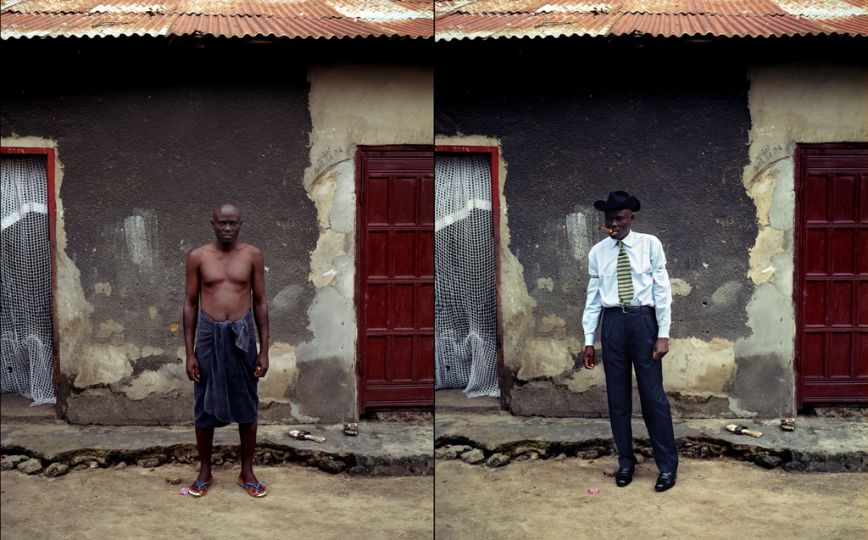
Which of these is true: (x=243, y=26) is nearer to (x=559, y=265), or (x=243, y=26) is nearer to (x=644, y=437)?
(x=559, y=265)

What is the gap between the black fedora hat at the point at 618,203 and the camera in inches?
88.7

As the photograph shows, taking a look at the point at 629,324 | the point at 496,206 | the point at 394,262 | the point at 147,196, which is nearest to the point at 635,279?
the point at 629,324

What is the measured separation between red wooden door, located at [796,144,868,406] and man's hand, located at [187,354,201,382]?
1832 mm

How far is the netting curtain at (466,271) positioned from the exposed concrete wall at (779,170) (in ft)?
2.54

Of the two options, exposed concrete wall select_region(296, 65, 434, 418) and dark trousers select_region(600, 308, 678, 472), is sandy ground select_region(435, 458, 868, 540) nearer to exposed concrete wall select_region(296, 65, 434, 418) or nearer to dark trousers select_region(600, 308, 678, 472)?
dark trousers select_region(600, 308, 678, 472)

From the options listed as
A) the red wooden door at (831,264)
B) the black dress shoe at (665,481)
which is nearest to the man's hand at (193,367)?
the black dress shoe at (665,481)

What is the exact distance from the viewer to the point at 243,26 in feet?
7.74

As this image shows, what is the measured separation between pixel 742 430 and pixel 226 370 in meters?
1.62

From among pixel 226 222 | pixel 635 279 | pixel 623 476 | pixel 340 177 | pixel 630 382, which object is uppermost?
pixel 340 177

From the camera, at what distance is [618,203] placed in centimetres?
226

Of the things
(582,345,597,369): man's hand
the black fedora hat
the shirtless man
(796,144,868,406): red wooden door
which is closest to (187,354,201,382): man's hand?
the shirtless man

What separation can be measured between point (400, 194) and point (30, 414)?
1.36 m

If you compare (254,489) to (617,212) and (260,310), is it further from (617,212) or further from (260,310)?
(617,212)

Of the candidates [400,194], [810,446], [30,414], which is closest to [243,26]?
[400,194]
